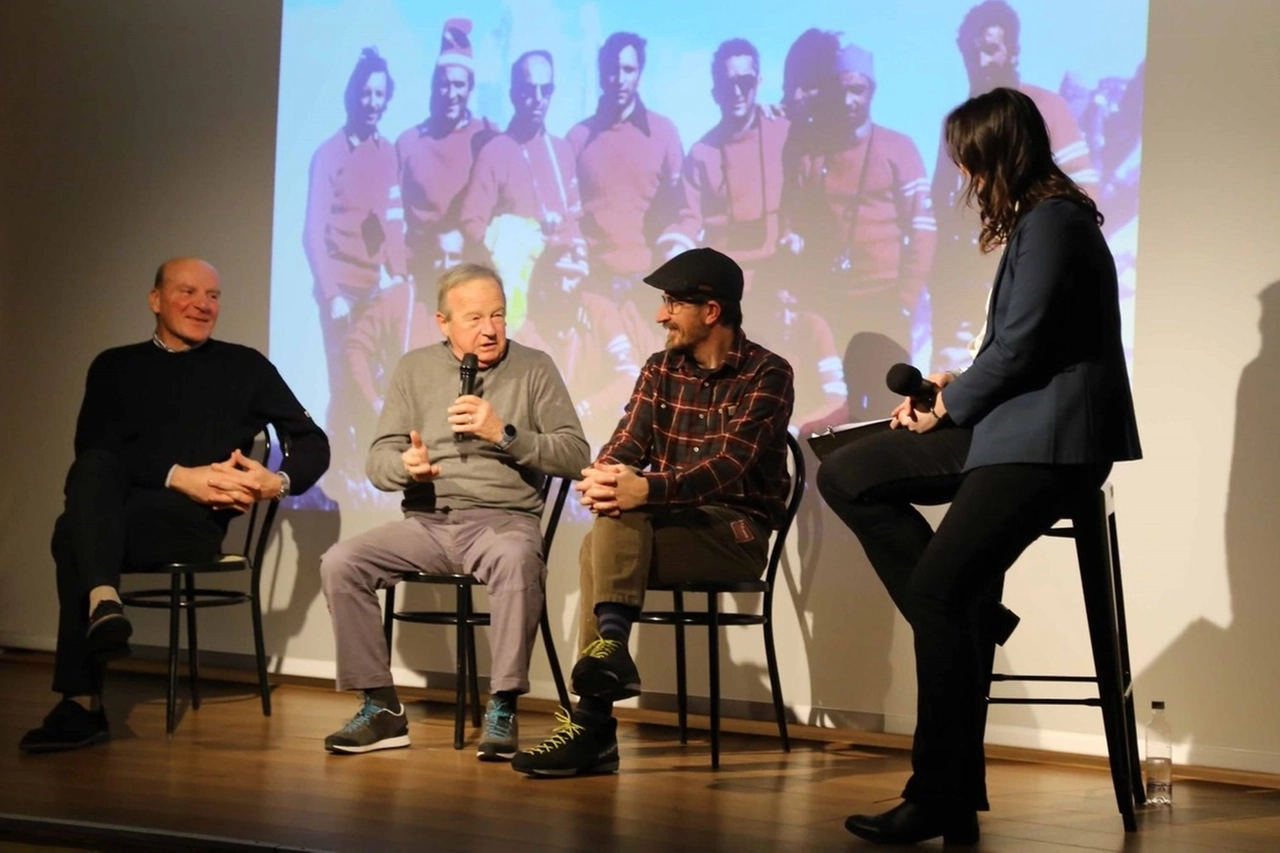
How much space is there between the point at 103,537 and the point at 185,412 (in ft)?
2.01

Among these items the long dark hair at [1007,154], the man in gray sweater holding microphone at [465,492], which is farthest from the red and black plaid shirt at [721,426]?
the long dark hair at [1007,154]

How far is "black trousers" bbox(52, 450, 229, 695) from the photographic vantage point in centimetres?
375

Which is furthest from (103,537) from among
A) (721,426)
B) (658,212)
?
(658,212)

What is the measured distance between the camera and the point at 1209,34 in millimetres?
3861

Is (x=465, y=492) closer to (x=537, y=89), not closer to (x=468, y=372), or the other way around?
(x=468, y=372)

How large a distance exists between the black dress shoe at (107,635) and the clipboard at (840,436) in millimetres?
1607

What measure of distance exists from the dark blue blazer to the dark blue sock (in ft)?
3.11

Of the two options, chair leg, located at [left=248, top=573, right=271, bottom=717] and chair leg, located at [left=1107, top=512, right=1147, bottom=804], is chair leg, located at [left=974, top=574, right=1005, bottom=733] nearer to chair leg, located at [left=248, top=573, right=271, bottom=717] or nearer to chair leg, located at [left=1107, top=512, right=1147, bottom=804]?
chair leg, located at [left=1107, top=512, right=1147, bottom=804]

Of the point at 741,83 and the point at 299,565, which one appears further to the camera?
the point at 299,565

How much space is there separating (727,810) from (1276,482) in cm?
163

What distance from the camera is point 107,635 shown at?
11.6 ft

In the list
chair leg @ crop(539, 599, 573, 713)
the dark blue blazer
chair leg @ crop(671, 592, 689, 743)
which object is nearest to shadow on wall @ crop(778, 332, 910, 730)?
chair leg @ crop(671, 592, 689, 743)

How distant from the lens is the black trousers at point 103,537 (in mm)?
3748

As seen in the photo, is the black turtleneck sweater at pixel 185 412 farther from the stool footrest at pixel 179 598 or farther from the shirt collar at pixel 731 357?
the shirt collar at pixel 731 357
